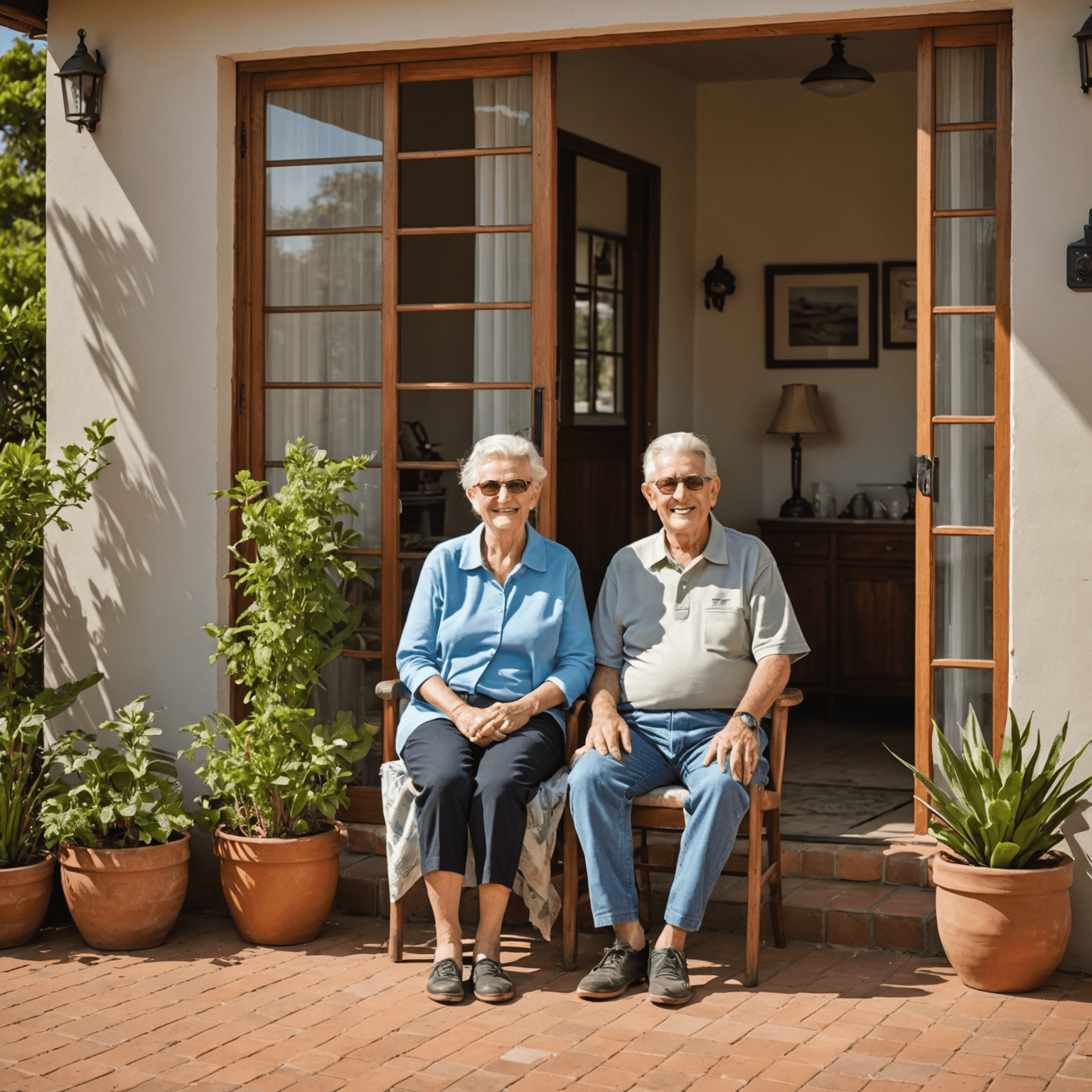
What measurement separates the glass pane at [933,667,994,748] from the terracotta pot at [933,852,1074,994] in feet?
1.80

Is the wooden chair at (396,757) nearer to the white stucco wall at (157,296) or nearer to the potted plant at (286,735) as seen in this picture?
the potted plant at (286,735)

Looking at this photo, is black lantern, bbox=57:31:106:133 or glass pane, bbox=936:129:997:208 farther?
black lantern, bbox=57:31:106:133

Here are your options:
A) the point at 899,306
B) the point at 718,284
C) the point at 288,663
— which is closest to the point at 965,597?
the point at 288,663

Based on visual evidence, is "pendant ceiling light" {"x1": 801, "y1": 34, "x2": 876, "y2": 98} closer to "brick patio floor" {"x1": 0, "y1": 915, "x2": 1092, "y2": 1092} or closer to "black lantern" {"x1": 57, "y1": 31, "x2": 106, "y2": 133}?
"black lantern" {"x1": 57, "y1": 31, "x2": 106, "y2": 133}

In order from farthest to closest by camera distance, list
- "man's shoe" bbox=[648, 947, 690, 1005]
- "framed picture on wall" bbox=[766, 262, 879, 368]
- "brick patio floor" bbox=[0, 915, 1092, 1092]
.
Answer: "framed picture on wall" bbox=[766, 262, 879, 368]
"man's shoe" bbox=[648, 947, 690, 1005]
"brick patio floor" bbox=[0, 915, 1092, 1092]

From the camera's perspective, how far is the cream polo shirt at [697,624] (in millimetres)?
3803

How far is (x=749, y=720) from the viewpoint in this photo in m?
3.68

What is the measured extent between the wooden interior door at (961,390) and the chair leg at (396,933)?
1583mm

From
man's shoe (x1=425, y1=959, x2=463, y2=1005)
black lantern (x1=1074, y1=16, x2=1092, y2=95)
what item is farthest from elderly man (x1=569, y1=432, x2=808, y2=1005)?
black lantern (x1=1074, y1=16, x2=1092, y2=95)

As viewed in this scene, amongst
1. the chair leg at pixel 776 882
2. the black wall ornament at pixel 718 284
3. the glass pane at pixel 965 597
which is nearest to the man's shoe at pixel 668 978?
the chair leg at pixel 776 882

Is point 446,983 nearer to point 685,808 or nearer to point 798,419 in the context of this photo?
point 685,808

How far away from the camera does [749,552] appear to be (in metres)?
3.89

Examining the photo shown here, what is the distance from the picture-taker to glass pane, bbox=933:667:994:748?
4.01 meters

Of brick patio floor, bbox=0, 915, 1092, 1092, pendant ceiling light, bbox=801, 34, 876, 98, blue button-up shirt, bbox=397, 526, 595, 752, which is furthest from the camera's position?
pendant ceiling light, bbox=801, 34, 876, 98
